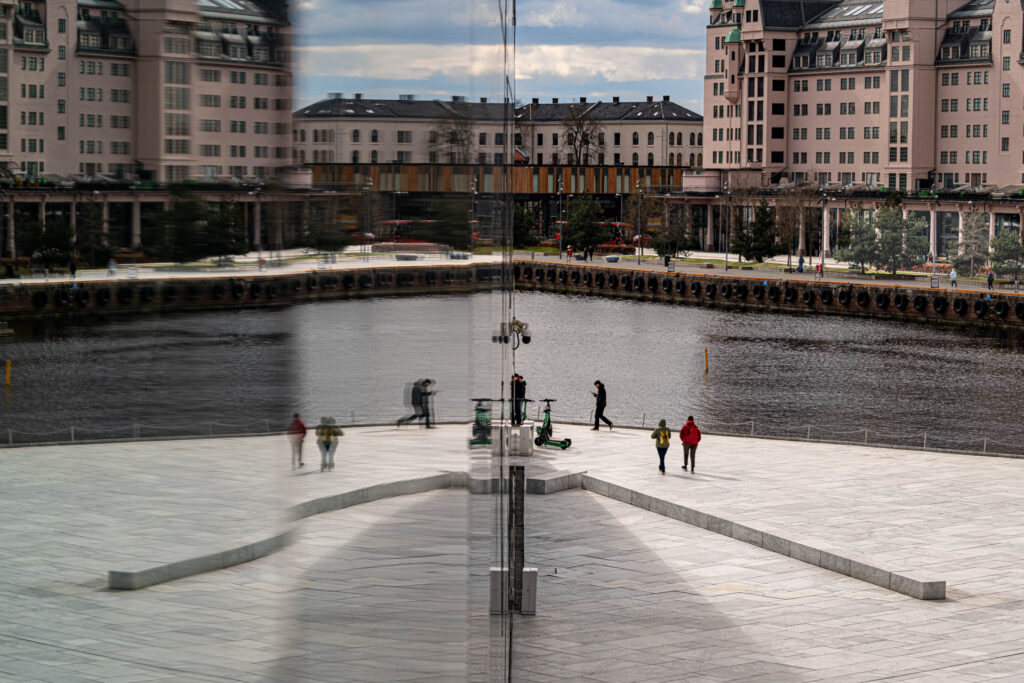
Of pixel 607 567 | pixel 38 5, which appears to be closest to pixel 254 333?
pixel 38 5

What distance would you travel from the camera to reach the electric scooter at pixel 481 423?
319cm

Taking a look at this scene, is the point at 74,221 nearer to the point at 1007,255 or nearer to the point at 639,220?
the point at 1007,255

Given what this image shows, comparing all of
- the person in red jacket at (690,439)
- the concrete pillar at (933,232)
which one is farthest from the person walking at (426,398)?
the concrete pillar at (933,232)

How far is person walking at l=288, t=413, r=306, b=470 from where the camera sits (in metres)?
2.35

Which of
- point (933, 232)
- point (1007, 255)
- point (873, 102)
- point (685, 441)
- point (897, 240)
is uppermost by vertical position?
point (873, 102)

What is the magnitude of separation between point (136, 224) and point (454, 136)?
0.99 m

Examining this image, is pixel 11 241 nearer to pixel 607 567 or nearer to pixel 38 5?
pixel 38 5

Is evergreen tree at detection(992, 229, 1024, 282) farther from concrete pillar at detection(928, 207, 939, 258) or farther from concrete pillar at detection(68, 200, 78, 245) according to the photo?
concrete pillar at detection(68, 200, 78, 245)

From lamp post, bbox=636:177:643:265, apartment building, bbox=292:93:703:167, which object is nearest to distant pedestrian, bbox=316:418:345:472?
apartment building, bbox=292:93:703:167

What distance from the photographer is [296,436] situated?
7.73 feet

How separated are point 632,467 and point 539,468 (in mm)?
1761

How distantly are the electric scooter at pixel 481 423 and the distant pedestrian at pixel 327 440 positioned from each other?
0.70m

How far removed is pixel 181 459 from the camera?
83.7 inches

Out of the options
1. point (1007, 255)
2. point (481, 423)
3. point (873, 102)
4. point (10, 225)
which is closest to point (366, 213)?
point (10, 225)
